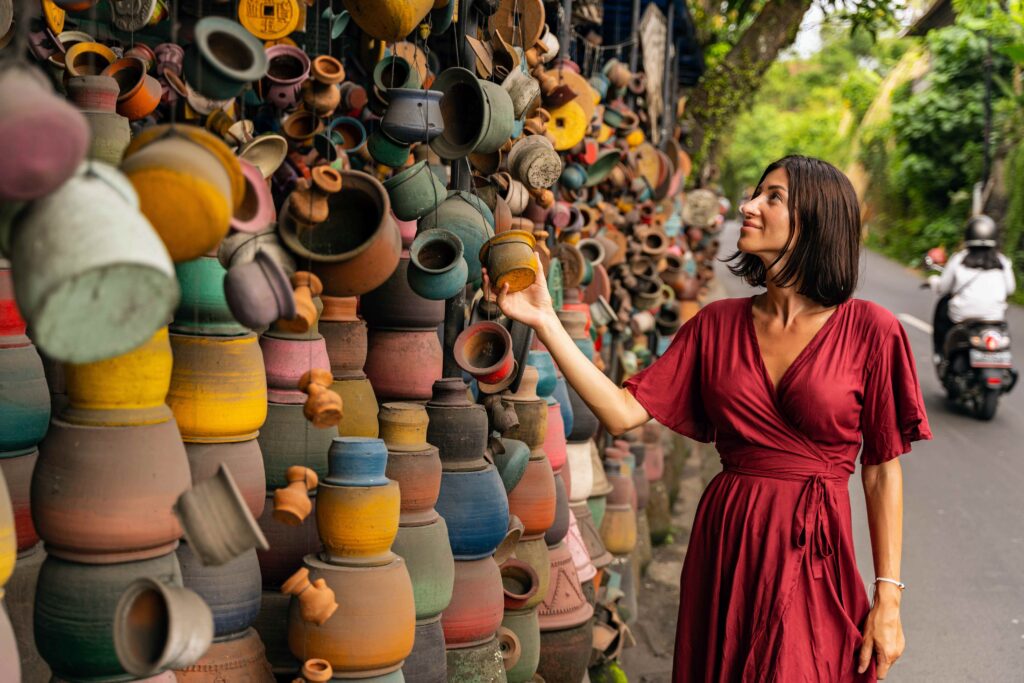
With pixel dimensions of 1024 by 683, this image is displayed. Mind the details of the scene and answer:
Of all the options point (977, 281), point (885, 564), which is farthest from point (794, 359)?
point (977, 281)

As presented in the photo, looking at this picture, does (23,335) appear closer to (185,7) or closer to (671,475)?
A: (185,7)

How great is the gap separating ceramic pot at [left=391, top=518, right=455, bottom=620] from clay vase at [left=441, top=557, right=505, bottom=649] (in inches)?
6.8

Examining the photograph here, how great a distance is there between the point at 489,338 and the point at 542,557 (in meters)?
0.83

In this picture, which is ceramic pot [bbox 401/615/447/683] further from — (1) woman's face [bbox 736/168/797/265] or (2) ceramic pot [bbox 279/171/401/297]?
(1) woman's face [bbox 736/168/797/265]

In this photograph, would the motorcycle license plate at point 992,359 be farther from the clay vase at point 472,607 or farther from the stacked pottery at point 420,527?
the stacked pottery at point 420,527

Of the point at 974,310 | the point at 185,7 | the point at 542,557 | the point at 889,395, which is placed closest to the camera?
the point at 889,395

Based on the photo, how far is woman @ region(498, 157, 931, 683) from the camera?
2234 mm

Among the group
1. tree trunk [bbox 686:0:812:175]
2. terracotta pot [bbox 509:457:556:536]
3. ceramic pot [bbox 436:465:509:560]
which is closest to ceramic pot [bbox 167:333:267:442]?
ceramic pot [bbox 436:465:509:560]

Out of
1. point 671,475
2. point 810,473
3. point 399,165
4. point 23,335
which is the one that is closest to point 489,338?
point 399,165

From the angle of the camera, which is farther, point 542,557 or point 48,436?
point 542,557

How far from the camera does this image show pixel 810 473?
2262mm

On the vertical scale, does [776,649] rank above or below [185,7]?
below

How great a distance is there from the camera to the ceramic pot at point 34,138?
99 cm

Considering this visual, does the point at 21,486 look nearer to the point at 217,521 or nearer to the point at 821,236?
the point at 217,521
